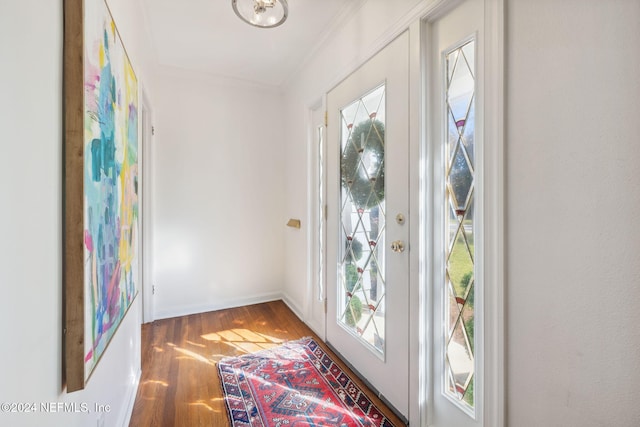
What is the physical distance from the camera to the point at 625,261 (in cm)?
76

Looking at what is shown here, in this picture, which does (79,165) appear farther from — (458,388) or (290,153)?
(290,153)

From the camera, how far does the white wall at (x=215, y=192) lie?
284cm

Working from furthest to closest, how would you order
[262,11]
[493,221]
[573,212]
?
1. [262,11]
2. [493,221]
3. [573,212]

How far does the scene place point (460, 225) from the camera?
1262 mm

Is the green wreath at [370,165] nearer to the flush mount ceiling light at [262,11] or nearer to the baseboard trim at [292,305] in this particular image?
the flush mount ceiling light at [262,11]

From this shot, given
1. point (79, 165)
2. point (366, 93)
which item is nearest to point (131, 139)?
point (79, 165)

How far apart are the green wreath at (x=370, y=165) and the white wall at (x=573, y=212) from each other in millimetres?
767

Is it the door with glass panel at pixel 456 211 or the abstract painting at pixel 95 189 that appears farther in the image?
the door with glass panel at pixel 456 211

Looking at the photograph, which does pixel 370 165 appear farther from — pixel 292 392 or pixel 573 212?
pixel 292 392

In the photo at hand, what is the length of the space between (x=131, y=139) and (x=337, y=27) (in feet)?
5.31

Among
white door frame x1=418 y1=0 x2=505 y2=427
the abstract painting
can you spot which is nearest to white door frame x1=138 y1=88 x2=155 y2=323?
the abstract painting

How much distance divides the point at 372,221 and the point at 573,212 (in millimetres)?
1033
